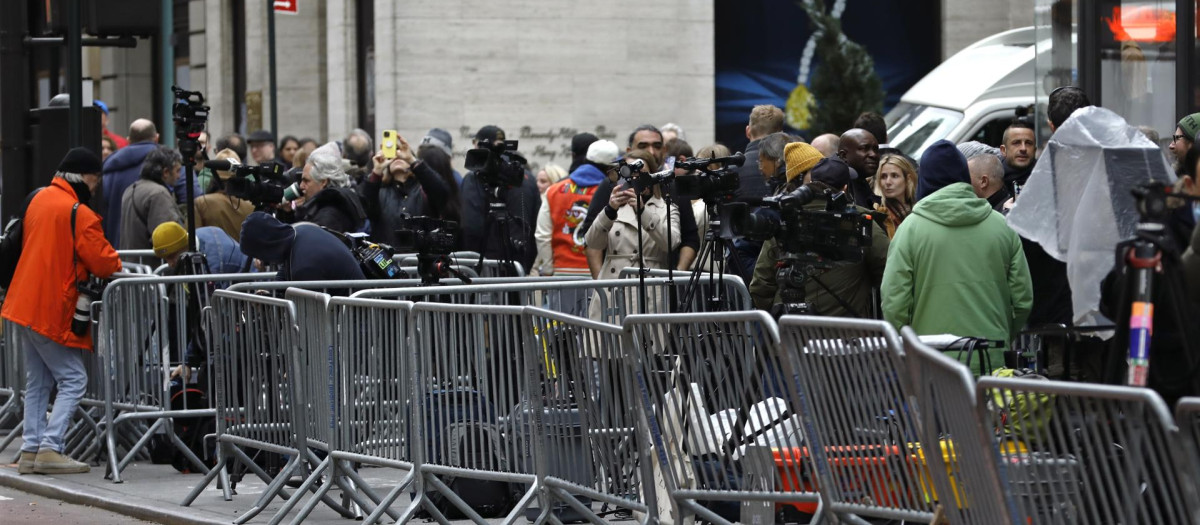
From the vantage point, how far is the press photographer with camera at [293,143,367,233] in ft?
41.2

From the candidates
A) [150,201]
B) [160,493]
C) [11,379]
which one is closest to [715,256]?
[160,493]

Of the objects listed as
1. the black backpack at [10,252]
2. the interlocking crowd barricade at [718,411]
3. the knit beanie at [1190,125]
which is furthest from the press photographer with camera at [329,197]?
the interlocking crowd barricade at [718,411]

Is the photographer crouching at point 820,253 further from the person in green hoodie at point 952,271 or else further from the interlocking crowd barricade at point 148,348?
the interlocking crowd barricade at point 148,348

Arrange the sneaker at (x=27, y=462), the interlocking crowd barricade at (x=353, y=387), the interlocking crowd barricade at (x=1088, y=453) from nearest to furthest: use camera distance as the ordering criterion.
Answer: the interlocking crowd barricade at (x=1088, y=453) < the interlocking crowd barricade at (x=353, y=387) < the sneaker at (x=27, y=462)

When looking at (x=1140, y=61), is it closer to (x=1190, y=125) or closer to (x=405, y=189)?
(x=1190, y=125)

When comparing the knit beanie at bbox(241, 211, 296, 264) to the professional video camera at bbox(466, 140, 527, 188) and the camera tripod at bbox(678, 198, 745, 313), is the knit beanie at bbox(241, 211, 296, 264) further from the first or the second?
the professional video camera at bbox(466, 140, 527, 188)

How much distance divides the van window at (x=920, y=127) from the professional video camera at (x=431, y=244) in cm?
758

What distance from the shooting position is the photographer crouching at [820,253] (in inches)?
339

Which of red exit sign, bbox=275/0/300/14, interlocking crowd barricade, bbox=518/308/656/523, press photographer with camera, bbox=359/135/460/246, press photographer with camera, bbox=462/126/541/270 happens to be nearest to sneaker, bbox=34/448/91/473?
press photographer with camera, bbox=359/135/460/246

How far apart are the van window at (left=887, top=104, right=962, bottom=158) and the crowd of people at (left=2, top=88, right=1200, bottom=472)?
3213mm

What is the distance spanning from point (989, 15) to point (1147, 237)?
850 inches

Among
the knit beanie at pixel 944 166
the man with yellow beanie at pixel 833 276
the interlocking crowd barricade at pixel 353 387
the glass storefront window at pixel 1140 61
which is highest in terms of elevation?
the glass storefront window at pixel 1140 61

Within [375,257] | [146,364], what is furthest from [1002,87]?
[146,364]

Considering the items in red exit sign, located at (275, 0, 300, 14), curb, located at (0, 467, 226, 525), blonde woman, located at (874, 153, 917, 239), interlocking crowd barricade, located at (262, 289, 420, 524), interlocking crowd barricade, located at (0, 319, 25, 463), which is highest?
red exit sign, located at (275, 0, 300, 14)
